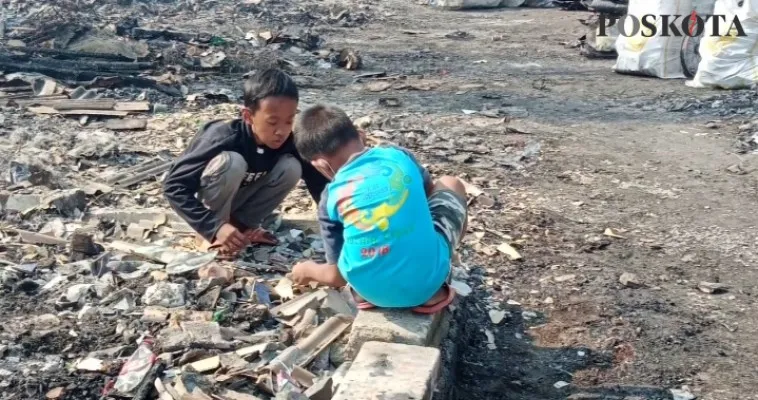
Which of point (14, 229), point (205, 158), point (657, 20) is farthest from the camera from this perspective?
point (657, 20)

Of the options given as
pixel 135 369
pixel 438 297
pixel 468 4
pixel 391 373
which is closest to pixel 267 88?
pixel 438 297

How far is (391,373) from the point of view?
327cm

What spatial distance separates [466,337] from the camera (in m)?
4.45

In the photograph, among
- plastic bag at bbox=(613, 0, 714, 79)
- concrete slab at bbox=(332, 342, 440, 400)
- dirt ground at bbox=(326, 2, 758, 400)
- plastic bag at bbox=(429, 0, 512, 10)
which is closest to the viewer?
concrete slab at bbox=(332, 342, 440, 400)

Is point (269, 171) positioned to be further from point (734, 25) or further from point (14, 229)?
point (734, 25)

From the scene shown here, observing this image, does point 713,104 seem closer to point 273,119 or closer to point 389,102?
point 389,102

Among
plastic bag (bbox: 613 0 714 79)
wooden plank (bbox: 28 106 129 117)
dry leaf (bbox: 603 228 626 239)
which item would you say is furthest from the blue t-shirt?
plastic bag (bbox: 613 0 714 79)

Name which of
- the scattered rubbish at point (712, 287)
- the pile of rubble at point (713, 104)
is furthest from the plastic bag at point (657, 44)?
the scattered rubbish at point (712, 287)

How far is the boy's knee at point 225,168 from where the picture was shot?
4727 millimetres

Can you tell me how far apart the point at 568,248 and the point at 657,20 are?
6.51 m

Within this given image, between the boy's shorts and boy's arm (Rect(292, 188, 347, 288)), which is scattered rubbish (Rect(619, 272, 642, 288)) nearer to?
the boy's shorts

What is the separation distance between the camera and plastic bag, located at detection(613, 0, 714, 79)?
10930mm

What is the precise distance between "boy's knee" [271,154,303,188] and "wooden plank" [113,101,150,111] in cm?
412

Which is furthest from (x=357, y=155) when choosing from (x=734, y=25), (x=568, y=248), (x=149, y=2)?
(x=149, y=2)
